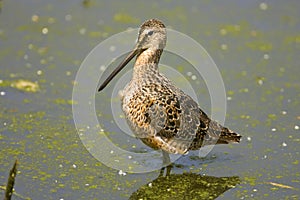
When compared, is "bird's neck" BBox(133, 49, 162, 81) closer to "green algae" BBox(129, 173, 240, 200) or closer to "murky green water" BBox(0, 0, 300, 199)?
"murky green water" BBox(0, 0, 300, 199)

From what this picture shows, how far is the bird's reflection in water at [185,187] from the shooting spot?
4828mm

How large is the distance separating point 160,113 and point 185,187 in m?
0.60

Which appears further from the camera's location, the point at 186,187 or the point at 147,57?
the point at 147,57

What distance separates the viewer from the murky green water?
16.4 feet

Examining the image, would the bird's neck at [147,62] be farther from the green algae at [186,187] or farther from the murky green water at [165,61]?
the green algae at [186,187]

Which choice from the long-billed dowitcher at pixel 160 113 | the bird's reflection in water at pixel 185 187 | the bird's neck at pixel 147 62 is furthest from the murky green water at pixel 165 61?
the bird's neck at pixel 147 62

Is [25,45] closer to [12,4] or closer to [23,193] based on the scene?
[12,4]

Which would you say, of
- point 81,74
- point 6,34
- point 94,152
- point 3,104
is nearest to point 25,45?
point 6,34

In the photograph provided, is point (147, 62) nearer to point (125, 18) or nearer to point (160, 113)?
point (160, 113)

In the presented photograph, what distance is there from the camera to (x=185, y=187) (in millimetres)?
4969

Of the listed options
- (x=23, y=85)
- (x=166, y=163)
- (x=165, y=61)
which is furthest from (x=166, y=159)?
(x=165, y=61)

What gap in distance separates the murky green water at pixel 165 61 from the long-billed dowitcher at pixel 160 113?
0.92 feet

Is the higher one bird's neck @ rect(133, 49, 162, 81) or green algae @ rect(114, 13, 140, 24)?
green algae @ rect(114, 13, 140, 24)

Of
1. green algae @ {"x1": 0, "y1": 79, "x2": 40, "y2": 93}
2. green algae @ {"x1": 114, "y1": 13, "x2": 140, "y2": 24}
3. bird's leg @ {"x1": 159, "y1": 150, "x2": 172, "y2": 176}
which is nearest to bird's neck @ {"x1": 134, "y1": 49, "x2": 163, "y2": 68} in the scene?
bird's leg @ {"x1": 159, "y1": 150, "x2": 172, "y2": 176}
